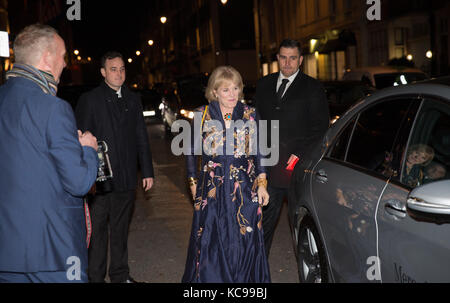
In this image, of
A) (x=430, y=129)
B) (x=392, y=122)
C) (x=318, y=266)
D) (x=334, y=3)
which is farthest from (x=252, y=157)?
(x=334, y=3)

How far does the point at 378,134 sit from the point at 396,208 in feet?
2.95

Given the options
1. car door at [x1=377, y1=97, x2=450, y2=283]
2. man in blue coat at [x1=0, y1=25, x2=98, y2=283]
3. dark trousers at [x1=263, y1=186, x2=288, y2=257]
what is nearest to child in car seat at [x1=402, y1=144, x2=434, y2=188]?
car door at [x1=377, y1=97, x2=450, y2=283]

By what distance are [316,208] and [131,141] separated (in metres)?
1.76

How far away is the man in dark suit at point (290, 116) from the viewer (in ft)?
16.0

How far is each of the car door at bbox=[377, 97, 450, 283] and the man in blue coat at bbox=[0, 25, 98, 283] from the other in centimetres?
154

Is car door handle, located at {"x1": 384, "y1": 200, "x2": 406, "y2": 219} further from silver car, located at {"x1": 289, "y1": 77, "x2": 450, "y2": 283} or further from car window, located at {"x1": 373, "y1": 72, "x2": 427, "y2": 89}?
car window, located at {"x1": 373, "y1": 72, "x2": 427, "y2": 89}

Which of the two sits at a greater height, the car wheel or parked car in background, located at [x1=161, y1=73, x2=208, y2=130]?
parked car in background, located at [x1=161, y1=73, x2=208, y2=130]

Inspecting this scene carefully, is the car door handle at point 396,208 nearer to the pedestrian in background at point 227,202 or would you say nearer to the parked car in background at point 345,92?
the pedestrian in background at point 227,202

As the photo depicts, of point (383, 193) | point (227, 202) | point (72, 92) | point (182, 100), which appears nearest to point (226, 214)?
point (227, 202)

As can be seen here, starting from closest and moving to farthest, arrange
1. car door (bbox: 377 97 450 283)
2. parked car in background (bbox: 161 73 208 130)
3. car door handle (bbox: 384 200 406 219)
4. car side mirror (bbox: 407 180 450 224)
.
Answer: car side mirror (bbox: 407 180 450 224) → car door (bbox: 377 97 450 283) → car door handle (bbox: 384 200 406 219) → parked car in background (bbox: 161 73 208 130)

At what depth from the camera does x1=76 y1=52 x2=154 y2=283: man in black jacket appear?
4582mm

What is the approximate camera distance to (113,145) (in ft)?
15.1
